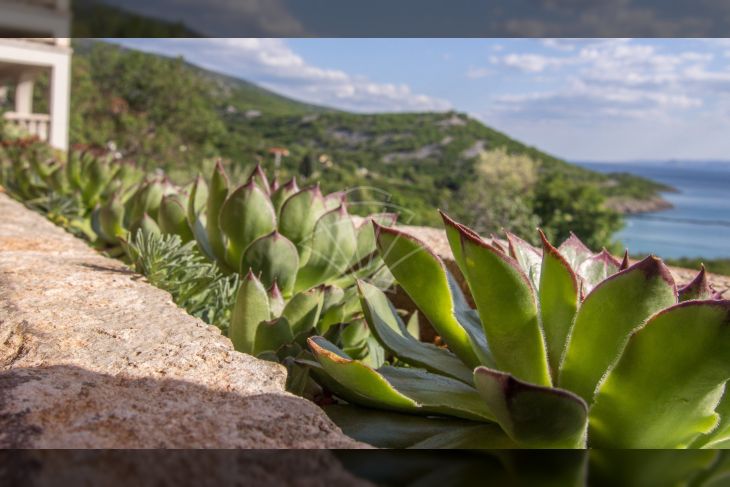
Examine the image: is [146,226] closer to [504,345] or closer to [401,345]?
[401,345]

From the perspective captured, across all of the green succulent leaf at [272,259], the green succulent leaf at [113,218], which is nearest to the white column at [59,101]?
the green succulent leaf at [113,218]

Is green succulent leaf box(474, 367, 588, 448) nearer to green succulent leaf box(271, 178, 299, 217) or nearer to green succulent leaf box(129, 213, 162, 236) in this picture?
green succulent leaf box(271, 178, 299, 217)

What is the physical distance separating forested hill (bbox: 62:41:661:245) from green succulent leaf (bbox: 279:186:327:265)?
1936 centimetres

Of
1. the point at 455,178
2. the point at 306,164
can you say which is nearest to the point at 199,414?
the point at 306,164

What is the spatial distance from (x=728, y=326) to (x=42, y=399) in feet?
2.55

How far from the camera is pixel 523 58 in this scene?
59031 mm

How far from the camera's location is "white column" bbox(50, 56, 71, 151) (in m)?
15.2

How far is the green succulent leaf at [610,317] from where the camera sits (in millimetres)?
933

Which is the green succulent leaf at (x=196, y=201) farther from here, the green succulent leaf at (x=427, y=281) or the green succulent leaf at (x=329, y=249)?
the green succulent leaf at (x=427, y=281)

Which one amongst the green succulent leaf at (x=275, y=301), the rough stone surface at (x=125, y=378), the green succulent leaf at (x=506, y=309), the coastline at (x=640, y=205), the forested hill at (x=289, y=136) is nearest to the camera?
the rough stone surface at (x=125, y=378)

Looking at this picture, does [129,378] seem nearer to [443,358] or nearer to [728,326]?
[443,358]

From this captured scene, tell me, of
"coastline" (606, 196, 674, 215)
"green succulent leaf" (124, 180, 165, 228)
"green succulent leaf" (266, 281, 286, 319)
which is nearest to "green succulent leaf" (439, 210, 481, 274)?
"green succulent leaf" (266, 281, 286, 319)

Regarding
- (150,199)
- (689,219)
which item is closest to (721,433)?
(150,199)

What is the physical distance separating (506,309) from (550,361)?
0.53ft
